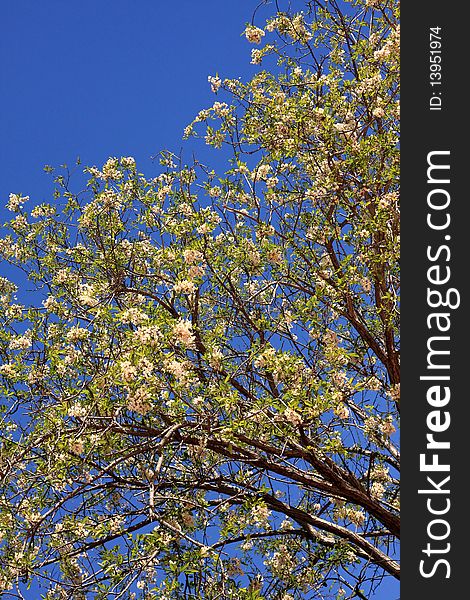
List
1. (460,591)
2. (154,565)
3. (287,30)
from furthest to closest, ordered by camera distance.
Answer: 1. (287,30)
2. (154,565)
3. (460,591)

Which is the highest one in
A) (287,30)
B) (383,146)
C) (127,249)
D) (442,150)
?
(287,30)

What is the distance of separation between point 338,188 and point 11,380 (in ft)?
10.3

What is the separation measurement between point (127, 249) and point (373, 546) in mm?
3317

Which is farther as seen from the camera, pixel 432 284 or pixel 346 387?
pixel 346 387

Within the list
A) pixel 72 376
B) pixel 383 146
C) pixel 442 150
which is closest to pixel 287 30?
pixel 383 146

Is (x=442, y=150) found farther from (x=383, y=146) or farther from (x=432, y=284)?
(x=383, y=146)

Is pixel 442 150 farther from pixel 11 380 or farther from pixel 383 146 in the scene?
pixel 11 380

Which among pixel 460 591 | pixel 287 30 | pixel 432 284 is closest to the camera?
pixel 460 591

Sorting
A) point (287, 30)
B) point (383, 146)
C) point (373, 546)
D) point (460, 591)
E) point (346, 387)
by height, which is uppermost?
point (287, 30)

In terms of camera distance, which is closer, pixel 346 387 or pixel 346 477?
pixel 346 387

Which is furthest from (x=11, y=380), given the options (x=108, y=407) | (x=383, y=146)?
(x=383, y=146)

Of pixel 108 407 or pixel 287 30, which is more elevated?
pixel 287 30

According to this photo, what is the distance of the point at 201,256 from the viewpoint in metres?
6.43

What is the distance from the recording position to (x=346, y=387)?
6.16 meters
